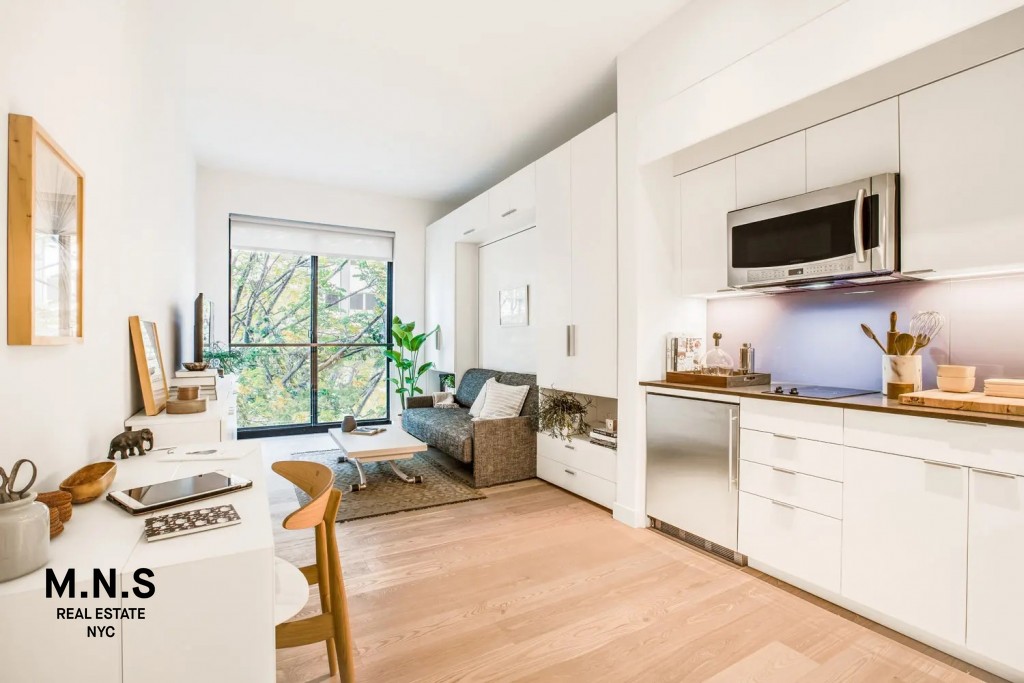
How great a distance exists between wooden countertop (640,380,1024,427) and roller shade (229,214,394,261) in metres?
4.57

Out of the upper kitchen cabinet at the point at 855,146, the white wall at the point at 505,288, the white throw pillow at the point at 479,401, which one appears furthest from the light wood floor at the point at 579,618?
the white wall at the point at 505,288

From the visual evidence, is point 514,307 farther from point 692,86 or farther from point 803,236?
point 803,236

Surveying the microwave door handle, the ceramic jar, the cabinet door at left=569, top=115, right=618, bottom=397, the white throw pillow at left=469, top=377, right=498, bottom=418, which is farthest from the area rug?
the microwave door handle

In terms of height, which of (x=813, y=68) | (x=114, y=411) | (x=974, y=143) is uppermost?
(x=813, y=68)

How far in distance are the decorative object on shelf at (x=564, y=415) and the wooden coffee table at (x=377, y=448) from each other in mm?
999

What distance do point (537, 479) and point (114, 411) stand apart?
9.64ft

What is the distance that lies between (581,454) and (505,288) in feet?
7.43

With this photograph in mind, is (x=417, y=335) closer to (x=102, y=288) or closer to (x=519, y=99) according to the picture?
(x=519, y=99)

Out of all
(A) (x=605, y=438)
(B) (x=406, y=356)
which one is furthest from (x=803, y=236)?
(B) (x=406, y=356)

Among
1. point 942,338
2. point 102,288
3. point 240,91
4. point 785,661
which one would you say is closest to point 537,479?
point 785,661

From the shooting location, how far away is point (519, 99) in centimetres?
384

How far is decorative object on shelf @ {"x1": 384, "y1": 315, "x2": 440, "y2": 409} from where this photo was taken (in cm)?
622

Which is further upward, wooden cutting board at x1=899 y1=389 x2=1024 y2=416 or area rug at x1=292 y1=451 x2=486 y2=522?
wooden cutting board at x1=899 y1=389 x2=1024 y2=416

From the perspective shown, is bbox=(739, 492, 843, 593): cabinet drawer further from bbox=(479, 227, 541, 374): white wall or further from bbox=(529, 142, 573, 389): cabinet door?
bbox=(479, 227, 541, 374): white wall
